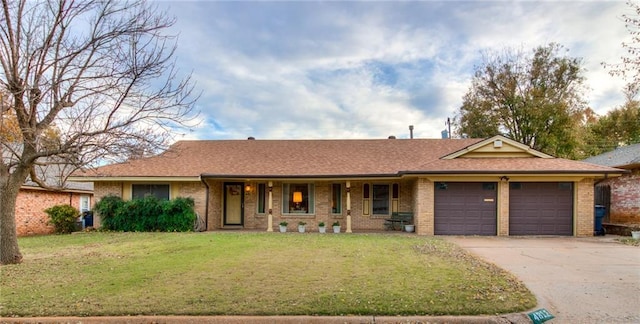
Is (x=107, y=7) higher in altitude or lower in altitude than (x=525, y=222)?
higher

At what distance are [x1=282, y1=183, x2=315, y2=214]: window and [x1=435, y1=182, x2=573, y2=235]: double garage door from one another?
5424 mm

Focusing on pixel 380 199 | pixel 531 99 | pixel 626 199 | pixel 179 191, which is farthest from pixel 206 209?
pixel 531 99

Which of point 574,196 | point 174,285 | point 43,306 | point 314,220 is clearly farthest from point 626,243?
point 43,306

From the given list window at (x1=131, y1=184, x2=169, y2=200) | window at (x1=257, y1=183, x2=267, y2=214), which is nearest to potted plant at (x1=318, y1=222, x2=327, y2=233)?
window at (x1=257, y1=183, x2=267, y2=214)

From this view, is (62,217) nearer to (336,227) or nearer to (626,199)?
(336,227)

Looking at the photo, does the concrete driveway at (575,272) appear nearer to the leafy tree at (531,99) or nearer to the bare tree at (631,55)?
the bare tree at (631,55)

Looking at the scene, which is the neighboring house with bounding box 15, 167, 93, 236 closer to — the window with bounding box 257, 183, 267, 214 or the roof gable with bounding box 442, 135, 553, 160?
the window with bounding box 257, 183, 267, 214

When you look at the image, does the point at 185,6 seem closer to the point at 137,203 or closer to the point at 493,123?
the point at 137,203

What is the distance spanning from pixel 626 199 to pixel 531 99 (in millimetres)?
11537

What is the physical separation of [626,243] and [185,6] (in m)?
14.7

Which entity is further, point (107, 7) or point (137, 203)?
point (137, 203)

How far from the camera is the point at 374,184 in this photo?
16281 mm

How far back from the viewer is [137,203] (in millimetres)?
14922

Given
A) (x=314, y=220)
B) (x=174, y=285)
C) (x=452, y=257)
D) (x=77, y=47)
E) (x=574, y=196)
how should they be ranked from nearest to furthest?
1. (x=174, y=285)
2. (x=77, y=47)
3. (x=452, y=257)
4. (x=574, y=196)
5. (x=314, y=220)
